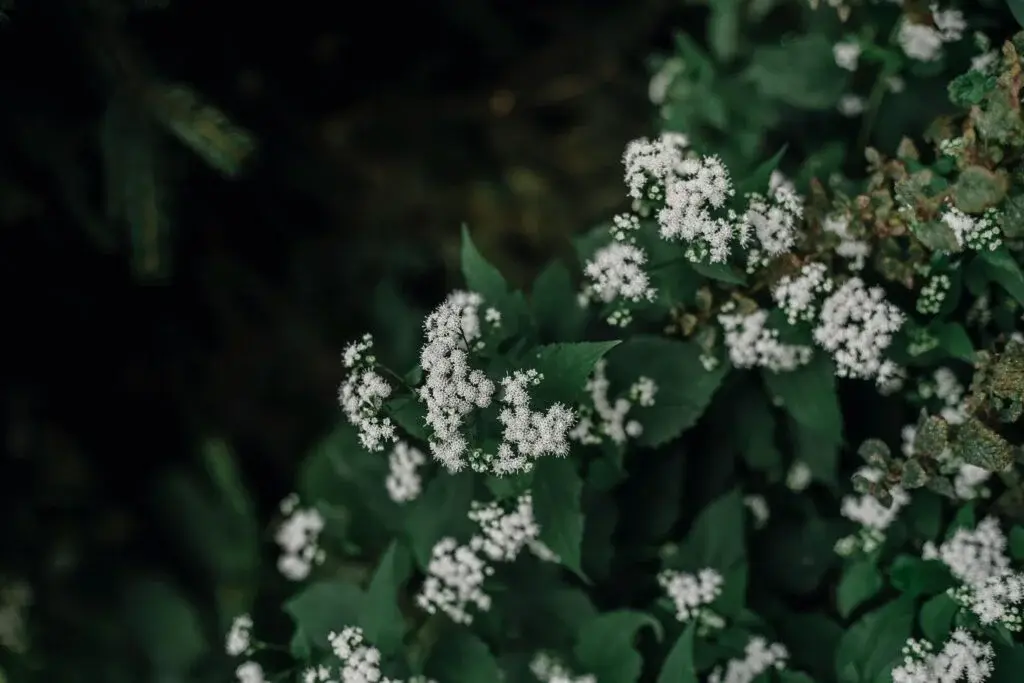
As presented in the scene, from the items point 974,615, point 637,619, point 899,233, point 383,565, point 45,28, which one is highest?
point 45,28

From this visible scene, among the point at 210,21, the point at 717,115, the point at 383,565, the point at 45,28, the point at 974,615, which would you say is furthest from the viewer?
the point at 210,21

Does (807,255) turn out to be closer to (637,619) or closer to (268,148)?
(637,619)

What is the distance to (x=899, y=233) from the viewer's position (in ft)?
6.78

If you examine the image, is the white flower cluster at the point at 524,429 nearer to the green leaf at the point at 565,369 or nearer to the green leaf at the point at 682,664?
the green leaf at the point at 565,369

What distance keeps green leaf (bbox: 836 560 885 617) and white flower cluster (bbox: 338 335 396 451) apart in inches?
50.3

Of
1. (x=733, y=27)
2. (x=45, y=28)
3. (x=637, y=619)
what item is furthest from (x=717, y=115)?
(x=45, y=28)

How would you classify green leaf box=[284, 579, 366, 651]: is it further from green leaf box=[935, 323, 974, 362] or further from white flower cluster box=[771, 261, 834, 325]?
green leaf box=[935, 323, 974, 362]

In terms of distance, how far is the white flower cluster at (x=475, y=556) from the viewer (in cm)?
210

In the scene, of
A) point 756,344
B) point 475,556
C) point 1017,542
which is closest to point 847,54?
point 756,344

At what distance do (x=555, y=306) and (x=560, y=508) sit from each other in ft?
1.74

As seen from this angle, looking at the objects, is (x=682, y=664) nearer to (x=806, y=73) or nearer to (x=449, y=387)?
(x=449, y=387)

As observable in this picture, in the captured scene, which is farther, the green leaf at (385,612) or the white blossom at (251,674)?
the white blossom at (251,674)

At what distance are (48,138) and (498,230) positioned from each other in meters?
1.63

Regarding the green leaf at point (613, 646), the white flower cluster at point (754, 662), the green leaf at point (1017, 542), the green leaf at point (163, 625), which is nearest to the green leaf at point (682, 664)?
the green leaf at point (613, 646)
